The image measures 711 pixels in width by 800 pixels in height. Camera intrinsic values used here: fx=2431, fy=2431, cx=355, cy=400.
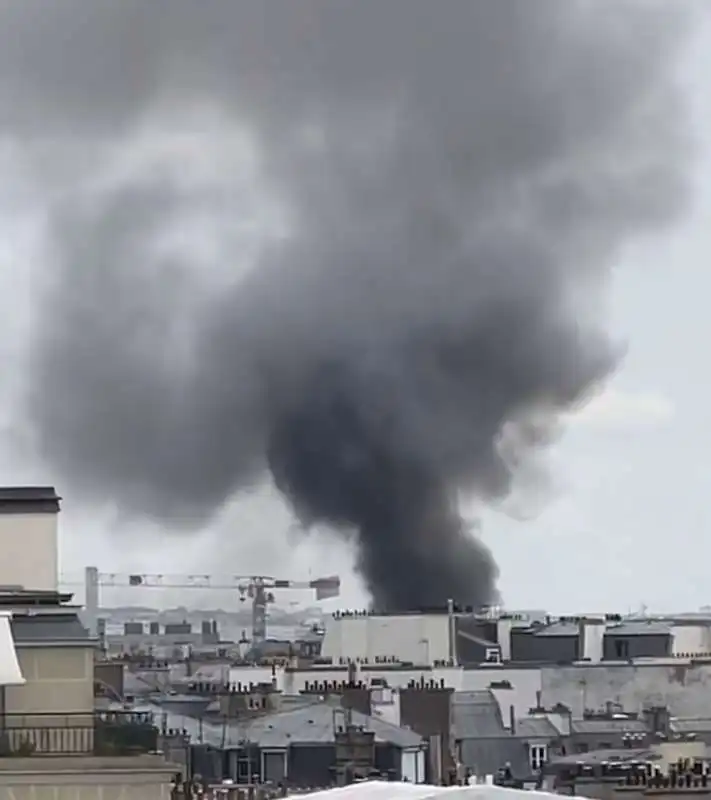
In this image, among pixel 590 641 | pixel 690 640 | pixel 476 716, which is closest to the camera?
pixel 476 716

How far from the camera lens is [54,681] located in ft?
45.3

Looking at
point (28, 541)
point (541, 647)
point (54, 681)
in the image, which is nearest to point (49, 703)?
point (54, 681)

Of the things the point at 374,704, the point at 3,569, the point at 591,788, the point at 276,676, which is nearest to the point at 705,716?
the point at 276,676

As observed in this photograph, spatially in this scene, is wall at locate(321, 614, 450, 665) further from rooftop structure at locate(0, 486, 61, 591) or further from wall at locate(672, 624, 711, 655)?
rooftop structure at locate(0, 486, 61, 591)

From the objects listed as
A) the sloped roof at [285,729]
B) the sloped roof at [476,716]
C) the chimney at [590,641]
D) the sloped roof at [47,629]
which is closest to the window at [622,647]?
the chimney at [590,641]

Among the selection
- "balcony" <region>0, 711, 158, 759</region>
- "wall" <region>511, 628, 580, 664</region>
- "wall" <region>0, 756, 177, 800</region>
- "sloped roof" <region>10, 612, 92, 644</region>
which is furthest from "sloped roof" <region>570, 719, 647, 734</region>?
"wall" <region>0, 756, 177, 800</region>

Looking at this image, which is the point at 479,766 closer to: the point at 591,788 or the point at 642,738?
the point at 642,738

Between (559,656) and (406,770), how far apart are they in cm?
2942

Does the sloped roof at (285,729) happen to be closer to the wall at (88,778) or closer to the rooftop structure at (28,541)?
the rooftop structure at (28,541)

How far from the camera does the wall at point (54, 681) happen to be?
45.0 feet

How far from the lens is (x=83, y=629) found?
14266 millimetres

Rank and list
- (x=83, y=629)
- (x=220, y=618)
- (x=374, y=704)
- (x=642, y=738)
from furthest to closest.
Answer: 1. (x=220, y=618)
2. (x=374, y=704)
3. (x=642, y=738)
4. (x=83, y=629)

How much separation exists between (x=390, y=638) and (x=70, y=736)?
47835 mm

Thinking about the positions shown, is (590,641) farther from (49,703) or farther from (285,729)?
(49,703)
